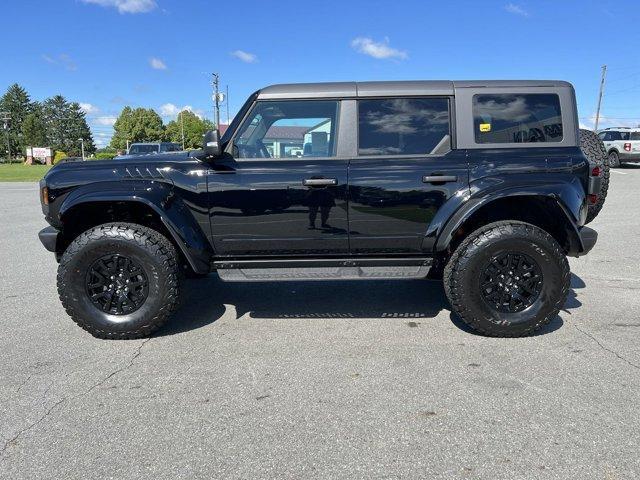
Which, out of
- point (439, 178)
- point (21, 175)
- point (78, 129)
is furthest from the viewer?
point (78, 129)

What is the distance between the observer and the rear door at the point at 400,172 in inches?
146

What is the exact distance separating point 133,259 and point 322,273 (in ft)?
4.91

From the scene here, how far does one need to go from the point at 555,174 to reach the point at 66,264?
3889 mm

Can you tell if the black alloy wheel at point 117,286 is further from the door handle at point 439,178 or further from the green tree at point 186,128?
the green tree at point 186,128

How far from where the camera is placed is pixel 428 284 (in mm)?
5320

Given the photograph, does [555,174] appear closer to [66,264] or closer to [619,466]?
[619,466]

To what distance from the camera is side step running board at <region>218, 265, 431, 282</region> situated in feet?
12.4

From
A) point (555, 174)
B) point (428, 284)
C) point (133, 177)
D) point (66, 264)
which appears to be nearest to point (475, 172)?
point (555, 174)

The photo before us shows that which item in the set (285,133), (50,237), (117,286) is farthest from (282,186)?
(50,237)

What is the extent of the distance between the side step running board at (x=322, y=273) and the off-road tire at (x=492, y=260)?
31cm

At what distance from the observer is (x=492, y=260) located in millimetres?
3723

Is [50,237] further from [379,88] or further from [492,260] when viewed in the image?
[492,260]

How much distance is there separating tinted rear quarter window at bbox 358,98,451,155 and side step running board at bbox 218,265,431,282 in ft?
3.10

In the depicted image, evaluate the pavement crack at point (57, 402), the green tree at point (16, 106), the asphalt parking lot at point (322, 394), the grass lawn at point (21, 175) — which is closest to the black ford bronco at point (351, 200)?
the pavement crack at point (57, 402)
